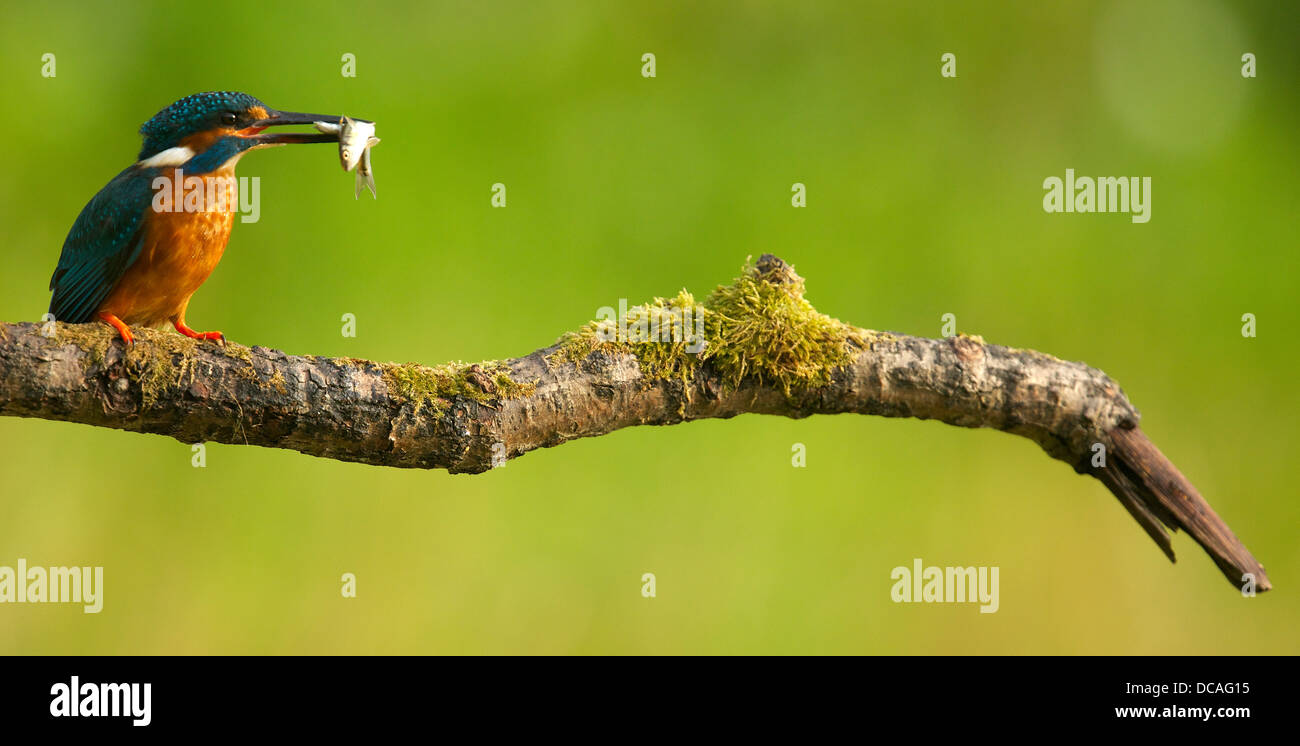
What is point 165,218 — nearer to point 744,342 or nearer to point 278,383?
point 278,383

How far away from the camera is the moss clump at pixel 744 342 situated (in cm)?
199

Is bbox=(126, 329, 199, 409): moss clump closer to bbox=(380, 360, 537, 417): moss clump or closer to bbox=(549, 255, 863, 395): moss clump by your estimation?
bbox=(380, 360, 537, 417): moss clump

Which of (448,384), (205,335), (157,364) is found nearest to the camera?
(157,364)

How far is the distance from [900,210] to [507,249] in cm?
168

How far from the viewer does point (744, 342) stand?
2.02 m

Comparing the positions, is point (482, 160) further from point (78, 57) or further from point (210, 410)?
point (210, 410)

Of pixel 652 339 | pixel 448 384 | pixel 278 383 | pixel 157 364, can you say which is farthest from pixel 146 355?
pixel 652 339

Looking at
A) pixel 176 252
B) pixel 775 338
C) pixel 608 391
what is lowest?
pixel 608 391

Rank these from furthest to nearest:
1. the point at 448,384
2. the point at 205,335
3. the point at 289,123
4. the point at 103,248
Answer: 1. the point at 289,123
2. the point at 103,248
3. the point at 205,335
4. the point at 448,384

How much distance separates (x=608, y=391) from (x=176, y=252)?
39.8 inches

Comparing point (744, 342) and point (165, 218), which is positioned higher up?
point (165, 218)

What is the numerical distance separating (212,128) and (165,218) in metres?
0.24

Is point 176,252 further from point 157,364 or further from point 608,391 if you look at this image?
point 608,391

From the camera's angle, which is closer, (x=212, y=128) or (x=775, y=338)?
(x=775, y=338)
